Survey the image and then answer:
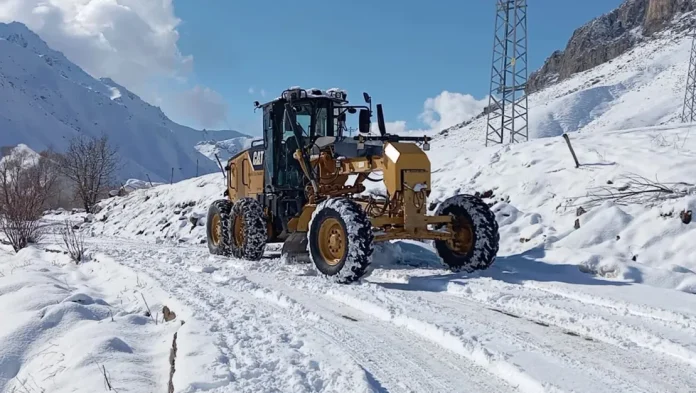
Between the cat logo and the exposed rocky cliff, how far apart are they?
233 feet

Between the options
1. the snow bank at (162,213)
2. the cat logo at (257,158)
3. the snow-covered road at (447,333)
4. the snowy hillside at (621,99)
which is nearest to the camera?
the snow-covered road at (447,333)

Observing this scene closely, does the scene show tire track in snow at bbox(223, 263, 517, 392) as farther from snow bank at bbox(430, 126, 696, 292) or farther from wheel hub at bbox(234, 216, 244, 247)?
wheel hub at bbox(234, 216, 244, 247)

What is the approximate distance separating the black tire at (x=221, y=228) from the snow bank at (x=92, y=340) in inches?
136

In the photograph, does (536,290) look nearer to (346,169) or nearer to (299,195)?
(346,169)

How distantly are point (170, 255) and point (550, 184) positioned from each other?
7446 millimetres

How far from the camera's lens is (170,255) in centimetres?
1112

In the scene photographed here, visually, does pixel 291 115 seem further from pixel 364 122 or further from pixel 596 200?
pixel 596 200

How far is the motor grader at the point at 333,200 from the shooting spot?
7.54 metres

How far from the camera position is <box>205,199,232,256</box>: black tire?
443 inches

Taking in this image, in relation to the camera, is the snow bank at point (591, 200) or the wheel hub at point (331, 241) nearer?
the wheel hub at point (331, 241)

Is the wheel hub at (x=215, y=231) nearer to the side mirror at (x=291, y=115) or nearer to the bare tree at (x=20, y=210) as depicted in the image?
the side mirror at (x=291, y=115)

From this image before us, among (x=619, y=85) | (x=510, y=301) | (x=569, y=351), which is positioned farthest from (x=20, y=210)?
(x=619, y=85)

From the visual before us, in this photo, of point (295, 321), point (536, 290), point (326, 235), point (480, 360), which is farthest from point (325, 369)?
point (326, 235)

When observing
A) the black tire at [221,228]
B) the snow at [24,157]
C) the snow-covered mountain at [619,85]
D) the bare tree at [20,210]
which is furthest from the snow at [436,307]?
the snow at [24,157]
